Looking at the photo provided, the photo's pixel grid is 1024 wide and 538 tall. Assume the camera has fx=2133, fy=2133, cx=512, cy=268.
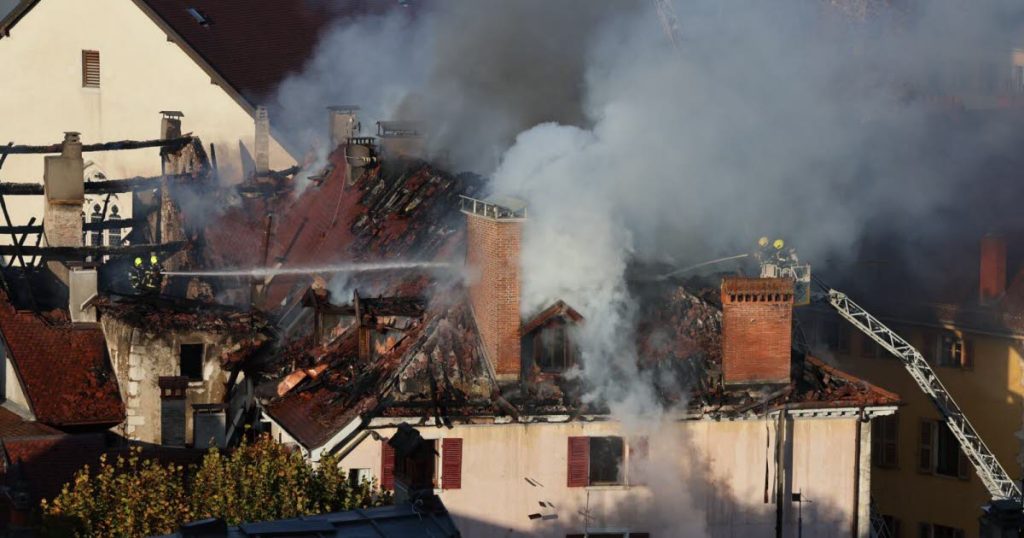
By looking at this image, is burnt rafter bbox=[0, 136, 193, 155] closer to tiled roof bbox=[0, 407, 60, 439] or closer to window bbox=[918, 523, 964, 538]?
tiled roof bbox=[0, 407, 60, 439]

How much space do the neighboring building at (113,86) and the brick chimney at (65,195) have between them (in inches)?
222

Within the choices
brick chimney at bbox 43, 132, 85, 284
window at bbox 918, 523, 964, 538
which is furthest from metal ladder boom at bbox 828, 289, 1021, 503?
brick chimney at bbox 43, 132, 85, 284

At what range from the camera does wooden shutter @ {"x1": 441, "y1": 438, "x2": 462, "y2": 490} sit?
27297 mm

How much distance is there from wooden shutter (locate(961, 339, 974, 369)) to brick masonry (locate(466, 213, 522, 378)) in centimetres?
1103

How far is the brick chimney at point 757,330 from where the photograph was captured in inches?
1113

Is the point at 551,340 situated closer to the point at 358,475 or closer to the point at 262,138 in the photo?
the point at 358,475

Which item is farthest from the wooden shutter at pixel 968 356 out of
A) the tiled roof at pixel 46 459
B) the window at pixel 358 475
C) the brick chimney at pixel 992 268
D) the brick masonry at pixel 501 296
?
the tiled roof at pixel 46 459

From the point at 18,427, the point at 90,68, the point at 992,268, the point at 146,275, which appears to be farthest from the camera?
the point at 90,68

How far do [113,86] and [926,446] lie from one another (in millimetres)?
23002

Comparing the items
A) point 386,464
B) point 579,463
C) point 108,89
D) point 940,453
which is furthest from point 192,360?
point 108,89

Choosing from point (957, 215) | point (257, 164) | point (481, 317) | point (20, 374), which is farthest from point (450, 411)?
point (257, 164)

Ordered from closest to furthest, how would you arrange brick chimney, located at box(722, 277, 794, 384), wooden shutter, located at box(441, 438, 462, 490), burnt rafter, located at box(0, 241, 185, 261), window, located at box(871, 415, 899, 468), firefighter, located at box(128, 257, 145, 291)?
1. wooden shutter, located at box(441, 438, 462, 490)
2. brick chimney, located at box(722, 277, 794, 384)
3. window, located at box(871, 415, 899, 468)
4. firefighter, located at box(128, 257, 145, 291)
5. burnt rafter, located at box(0, 241, 185, 261)

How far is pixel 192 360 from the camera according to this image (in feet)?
115

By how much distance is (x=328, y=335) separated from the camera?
32.3m
